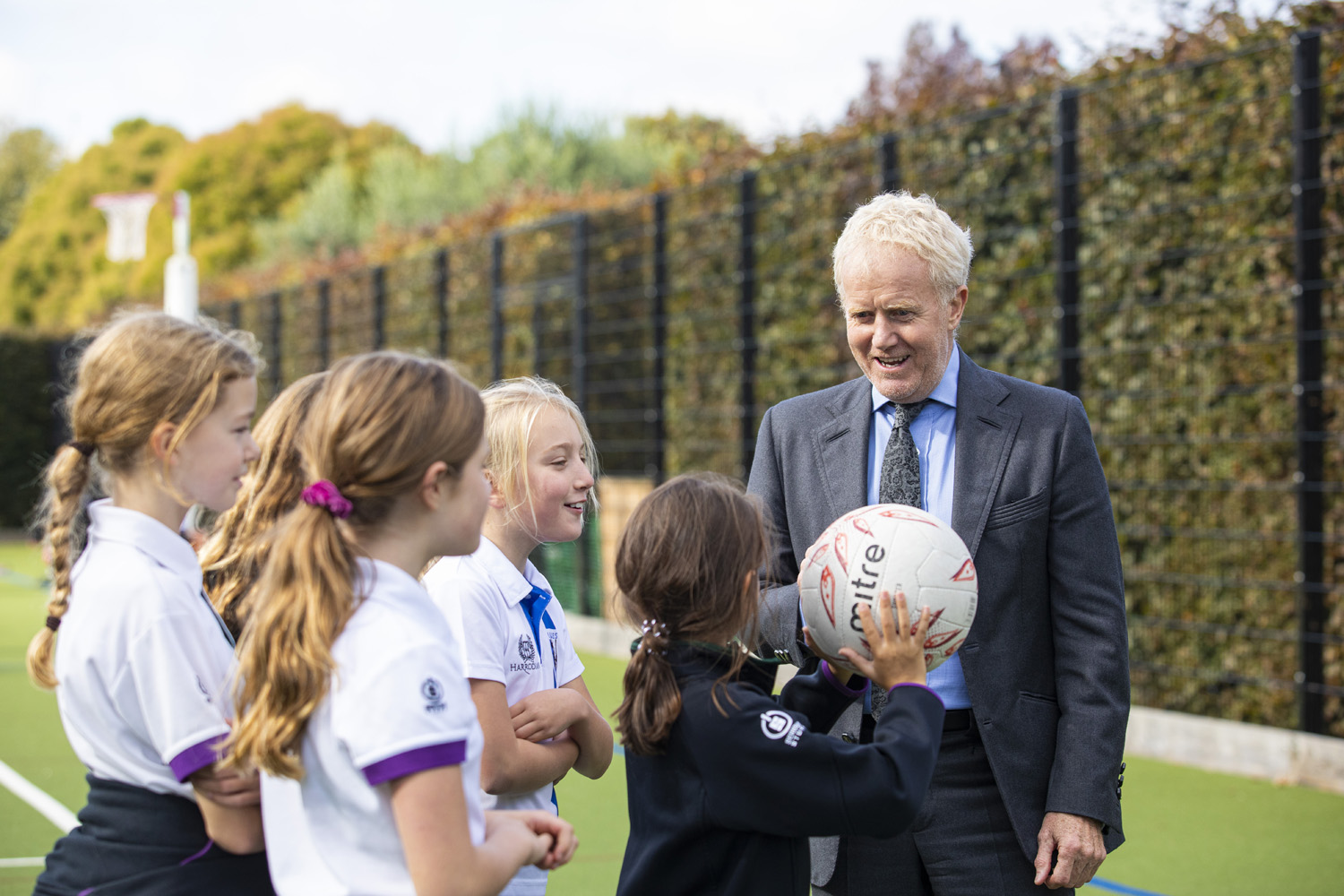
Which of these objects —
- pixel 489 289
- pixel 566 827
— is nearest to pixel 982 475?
pixel 566 827

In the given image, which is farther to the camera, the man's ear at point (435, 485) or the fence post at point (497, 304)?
the fence post at point (497, 304)

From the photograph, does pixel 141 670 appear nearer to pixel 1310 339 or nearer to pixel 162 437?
pixel 162 437

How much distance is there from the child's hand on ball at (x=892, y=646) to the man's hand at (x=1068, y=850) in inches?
19.7

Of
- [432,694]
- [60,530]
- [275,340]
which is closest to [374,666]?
[432,694]

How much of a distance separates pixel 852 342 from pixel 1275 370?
12.1 ft

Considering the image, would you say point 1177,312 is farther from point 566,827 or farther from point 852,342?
point 566,827

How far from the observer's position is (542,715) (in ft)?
7.56

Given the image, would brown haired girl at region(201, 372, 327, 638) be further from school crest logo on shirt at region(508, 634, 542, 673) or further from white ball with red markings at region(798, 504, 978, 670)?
white ball with red markings at region(798, 504, 978, 670)

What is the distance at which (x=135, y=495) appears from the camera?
205cm

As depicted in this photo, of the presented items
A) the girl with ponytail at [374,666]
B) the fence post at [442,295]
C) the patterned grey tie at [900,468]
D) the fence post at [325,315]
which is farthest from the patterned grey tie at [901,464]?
the fence post at [325,315]

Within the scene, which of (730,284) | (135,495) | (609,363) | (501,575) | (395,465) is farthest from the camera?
(609,363)

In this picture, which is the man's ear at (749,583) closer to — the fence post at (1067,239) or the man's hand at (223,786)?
the man's hand at (223,786)

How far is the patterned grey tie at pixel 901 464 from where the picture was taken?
8.10 feet

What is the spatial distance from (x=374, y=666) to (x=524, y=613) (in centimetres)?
83
